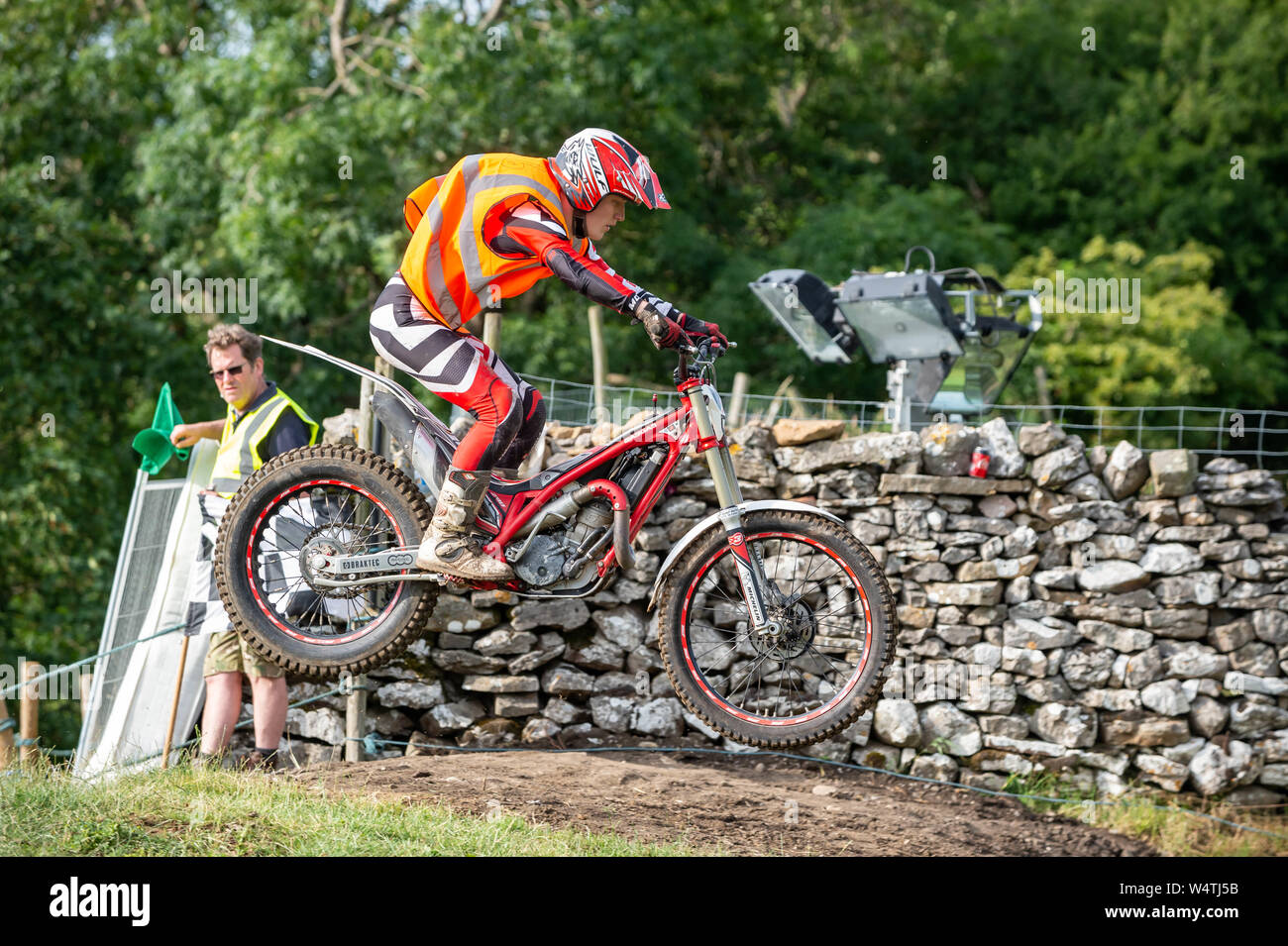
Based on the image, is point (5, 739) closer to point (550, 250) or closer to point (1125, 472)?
point (550, 250)

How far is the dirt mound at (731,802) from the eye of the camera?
454 cm

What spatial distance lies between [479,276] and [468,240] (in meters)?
0.13

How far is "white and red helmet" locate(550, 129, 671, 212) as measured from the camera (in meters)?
3.91

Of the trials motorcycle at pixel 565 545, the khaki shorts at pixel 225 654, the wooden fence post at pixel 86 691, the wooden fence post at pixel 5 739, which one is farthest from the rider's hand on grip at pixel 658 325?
the wooden fence post at pixel 5 739

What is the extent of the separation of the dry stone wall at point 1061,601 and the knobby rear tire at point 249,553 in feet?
8.08

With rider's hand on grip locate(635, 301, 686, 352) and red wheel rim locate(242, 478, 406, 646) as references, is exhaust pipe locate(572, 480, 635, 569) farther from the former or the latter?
red wheel rim locate(242, 478, 406, 646)

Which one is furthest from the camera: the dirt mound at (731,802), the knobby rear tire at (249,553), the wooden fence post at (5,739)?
the wooden fence post at (5,739)

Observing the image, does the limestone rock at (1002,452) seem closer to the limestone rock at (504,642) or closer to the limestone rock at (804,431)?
the limestone rock at (804,431)

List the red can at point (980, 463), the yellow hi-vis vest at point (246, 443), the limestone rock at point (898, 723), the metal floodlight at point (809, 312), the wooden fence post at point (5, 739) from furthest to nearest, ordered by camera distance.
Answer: the red can at point (980, 463) → the limestone rock at point (898, 723) → the metal floodlight at point (809, 312) → the wooden fence post at point (5, 739) → the yellow hi-vis vest at point (246, 443)

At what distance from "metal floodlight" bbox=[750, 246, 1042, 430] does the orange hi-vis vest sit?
258cm

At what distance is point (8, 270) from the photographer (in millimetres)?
11750

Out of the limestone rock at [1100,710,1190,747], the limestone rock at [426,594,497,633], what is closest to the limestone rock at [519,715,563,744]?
the limestone rock at [426,594,497,633]
